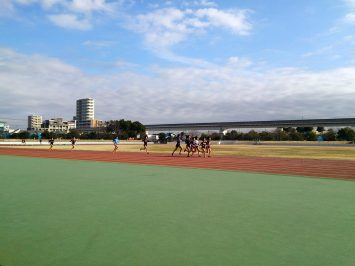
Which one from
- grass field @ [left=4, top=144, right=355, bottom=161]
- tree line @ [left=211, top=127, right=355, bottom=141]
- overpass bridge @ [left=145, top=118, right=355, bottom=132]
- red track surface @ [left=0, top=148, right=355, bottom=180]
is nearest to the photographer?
red track surface @ [left=0, top=148, right=355, bottom=180]

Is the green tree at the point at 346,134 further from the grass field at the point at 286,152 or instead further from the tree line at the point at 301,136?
the grass field at the point at 286,152

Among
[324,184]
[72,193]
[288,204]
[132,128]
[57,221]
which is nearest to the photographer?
[57,221]

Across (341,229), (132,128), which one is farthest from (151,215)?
(132,128)

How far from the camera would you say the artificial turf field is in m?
4.16

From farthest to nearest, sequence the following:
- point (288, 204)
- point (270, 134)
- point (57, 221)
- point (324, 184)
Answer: point (270, 134) → point (324, 184) → point (288, 204) → point (57, 221)

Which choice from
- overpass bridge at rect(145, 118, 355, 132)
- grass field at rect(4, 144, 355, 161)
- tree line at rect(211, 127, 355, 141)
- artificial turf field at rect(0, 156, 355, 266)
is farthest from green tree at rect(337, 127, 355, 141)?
artificial turf field at rect(0, 156, 355, 266)

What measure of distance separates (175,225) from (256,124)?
348 feet

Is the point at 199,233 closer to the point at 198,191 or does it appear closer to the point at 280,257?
the point at 280,257

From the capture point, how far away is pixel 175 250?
4.37m

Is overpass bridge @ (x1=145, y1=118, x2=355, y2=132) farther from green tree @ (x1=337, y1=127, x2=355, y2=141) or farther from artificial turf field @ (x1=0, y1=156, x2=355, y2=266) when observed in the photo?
artificial turf field @ (x1=0, y1=156, x2=355, y2=266)

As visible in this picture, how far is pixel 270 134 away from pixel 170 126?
4072cm

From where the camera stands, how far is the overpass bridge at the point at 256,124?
312ft

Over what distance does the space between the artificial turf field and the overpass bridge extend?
94.5 m

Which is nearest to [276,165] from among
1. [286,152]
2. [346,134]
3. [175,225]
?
[175,225]
